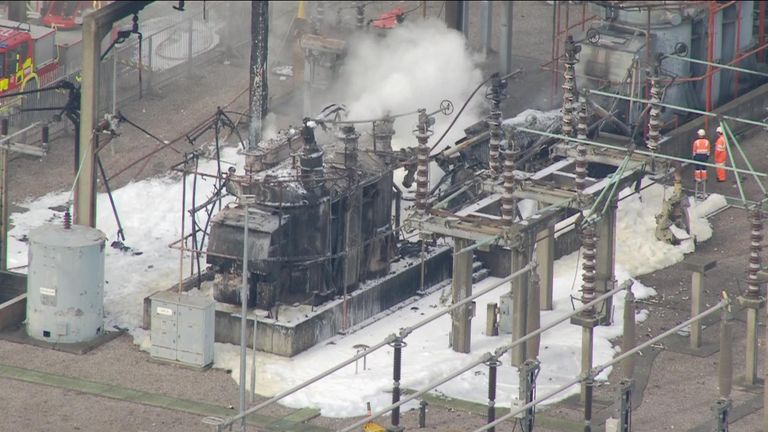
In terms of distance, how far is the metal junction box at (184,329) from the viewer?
55344 millimetres

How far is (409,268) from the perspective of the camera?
59.4 m

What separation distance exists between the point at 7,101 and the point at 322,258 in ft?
40.3

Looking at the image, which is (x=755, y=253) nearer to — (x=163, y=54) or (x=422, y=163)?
(x=422, y=163)

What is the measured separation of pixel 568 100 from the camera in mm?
55812

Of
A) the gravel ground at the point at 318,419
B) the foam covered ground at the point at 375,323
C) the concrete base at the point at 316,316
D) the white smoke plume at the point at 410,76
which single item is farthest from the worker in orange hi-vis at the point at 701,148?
the concrete base at the point at 316,316

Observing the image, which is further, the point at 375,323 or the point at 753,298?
the point at 375,323

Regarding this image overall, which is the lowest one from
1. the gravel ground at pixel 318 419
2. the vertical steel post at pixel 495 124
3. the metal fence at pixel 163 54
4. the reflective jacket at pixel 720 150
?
the gravel ground at pixel 318 419

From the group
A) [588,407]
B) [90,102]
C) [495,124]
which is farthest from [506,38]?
[588,407]

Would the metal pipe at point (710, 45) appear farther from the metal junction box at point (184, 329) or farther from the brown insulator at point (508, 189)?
the metal junction box at point (184, 329)

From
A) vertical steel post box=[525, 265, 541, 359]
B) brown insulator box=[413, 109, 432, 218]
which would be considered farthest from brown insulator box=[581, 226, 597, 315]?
brown insulator box=[413, 109, 432, 218]

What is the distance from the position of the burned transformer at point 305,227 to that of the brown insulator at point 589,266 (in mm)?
5870

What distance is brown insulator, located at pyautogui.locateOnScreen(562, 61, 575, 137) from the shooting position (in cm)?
5509

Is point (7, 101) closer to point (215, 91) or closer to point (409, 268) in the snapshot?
point (215, 91)

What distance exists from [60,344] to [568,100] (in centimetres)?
1149
